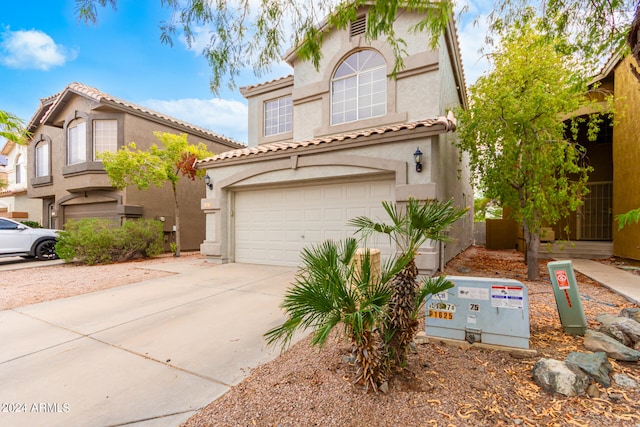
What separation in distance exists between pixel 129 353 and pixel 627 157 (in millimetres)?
11627

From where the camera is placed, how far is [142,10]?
393 cm

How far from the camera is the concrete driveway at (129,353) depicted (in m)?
2.42

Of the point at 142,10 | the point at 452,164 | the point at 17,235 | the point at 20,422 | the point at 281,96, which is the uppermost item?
the point at 281,96

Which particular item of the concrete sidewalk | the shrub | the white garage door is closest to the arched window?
the white garage door

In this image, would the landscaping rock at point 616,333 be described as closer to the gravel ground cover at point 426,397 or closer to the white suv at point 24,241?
the gravel ground cover at point 426,397

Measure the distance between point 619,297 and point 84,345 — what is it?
7807 millimetres

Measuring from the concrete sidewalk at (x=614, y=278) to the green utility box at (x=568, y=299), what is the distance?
207cm

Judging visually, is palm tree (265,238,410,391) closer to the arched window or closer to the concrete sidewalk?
the concrete sidewalk

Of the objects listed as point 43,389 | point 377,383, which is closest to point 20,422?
point 43,389

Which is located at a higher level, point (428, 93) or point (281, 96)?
point (281, 96)

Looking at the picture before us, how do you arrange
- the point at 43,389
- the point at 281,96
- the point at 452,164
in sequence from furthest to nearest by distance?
1. the point at 281,96
2. the point at 452,164
3. the point at 43,389

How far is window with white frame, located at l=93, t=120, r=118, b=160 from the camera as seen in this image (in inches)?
496

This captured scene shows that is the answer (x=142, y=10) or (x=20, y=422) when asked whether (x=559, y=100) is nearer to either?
(x=142, y=10)

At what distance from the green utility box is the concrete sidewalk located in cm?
207
